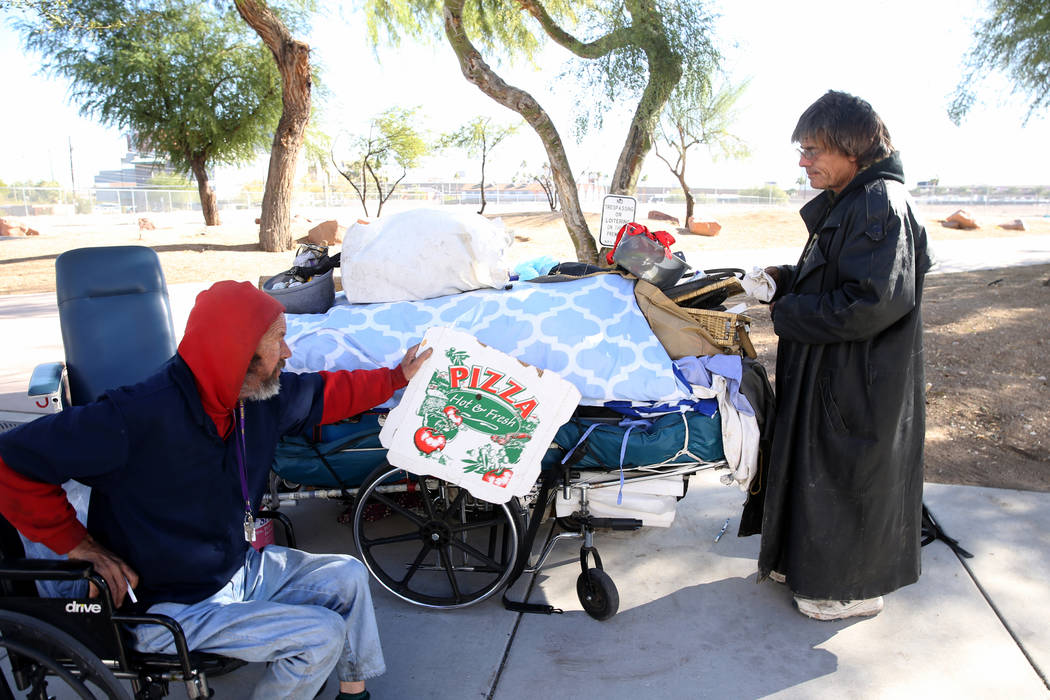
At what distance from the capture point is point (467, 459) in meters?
2.71

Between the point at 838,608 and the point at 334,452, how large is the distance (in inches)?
84.0

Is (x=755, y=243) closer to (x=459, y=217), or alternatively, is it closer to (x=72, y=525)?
(x=459, y=217)

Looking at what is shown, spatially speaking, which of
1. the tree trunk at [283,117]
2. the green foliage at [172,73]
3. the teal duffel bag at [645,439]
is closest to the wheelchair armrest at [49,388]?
the teal duffel bag at [645,439]

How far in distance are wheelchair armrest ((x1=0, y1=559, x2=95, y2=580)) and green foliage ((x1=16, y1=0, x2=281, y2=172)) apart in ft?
64.2

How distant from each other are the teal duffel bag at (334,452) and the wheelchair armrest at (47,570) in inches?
46.9

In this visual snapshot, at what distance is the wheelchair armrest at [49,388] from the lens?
3.10 meters

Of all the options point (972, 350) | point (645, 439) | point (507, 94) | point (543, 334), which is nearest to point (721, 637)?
point (645, 439)

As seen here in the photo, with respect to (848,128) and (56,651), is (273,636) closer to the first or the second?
(56,651)

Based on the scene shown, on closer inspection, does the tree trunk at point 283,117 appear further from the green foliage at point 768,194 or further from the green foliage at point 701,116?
the green foliage at point 768,194

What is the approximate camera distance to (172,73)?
1884 centimetres

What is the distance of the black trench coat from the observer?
2.52 m

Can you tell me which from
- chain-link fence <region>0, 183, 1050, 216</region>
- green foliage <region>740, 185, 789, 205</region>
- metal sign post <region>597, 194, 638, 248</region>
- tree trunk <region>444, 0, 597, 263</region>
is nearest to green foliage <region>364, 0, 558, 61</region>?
tree trunk <region>444, 0, 597, 263</region>

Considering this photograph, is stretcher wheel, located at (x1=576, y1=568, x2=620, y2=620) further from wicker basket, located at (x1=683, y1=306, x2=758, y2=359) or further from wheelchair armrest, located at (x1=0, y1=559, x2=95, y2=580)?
wheelchair armrest, located at (x1=0, y1=559, x2=95, y2=580)

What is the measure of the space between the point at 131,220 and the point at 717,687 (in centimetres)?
3266
